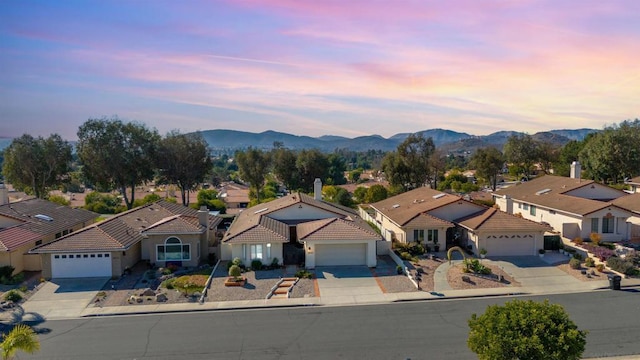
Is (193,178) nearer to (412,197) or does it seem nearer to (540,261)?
(412,197)

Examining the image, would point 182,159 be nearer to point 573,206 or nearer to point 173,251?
point 173,251

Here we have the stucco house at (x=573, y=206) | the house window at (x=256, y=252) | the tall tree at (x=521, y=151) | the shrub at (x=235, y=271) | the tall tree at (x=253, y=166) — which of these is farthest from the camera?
the tall tree at (x=521, y=151)

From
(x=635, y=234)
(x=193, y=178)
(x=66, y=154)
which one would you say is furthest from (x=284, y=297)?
(x=66, y=154)

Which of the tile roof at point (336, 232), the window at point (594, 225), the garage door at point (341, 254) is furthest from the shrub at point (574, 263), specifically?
the garage door at point (341, 254)

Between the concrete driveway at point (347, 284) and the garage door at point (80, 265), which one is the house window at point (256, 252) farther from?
the garage door at point (80, 265)

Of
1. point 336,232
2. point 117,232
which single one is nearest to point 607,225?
point 336,232

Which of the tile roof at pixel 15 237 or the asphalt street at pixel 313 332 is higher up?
the tile roof at pixel 15 237

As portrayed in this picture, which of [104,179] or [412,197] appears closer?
[412,197]
